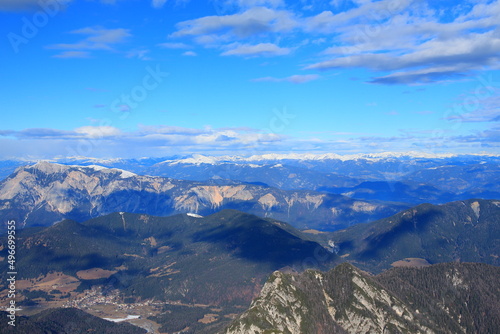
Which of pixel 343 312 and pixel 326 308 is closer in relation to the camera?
pixel 343 312

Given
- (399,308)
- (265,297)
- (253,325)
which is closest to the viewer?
(253,325)

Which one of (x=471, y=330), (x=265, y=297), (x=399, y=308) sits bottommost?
(x=471, y=330)

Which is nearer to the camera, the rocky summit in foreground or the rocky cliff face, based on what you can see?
the rocky cliff face

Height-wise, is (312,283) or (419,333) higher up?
(312,283)

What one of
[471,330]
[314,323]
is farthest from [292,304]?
[471,330]

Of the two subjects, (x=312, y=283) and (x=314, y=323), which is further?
(x=312, y=283)

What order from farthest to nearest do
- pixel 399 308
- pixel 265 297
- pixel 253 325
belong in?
pixel 399 308
pixel 265 297
pixel 253 325

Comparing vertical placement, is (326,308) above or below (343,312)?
above

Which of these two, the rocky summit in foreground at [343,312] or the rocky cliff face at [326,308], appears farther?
the rocky summit in foreground at [343,312]

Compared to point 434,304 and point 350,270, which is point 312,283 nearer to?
point 350,270

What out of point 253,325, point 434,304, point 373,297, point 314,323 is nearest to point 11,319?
point 253,325
